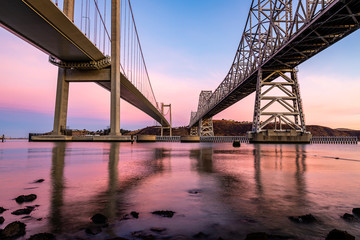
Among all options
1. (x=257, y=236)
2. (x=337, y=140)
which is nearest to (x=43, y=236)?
(x=257, y=236)

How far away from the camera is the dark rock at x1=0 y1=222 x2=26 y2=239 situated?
1824 millimetres

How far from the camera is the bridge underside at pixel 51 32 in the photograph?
18.4 metres

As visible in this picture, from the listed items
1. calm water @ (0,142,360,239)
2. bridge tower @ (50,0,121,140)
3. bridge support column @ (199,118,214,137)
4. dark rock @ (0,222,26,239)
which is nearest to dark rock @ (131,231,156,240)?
calm water @ (0,142,360,239)

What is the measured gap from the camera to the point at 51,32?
22.2 m

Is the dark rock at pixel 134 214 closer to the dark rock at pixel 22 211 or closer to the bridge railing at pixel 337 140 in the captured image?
the dark rock at pixel 22 211

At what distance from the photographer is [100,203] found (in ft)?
9.43

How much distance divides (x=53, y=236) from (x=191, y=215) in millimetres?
1341

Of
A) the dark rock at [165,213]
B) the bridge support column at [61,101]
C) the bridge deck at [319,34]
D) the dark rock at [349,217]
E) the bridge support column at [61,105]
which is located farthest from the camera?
the bridge support column at [61,105]

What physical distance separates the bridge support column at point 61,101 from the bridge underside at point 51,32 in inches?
80.0

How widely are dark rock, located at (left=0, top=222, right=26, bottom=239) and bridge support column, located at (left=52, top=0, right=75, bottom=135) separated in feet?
110

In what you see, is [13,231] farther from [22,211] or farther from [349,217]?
[349,217]

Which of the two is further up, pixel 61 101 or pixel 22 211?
pixel 61 101

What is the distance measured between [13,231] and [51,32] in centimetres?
2546

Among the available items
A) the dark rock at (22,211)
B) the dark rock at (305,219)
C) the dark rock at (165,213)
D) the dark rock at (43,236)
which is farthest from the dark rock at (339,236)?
the dark rock at (22,211)
